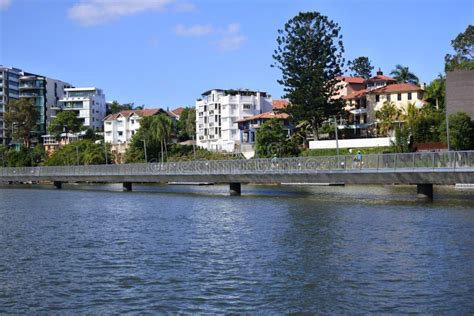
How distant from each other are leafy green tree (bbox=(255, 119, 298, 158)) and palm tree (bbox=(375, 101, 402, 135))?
12849 millimetres

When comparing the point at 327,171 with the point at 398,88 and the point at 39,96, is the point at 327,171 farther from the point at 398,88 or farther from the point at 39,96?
the point at 39,96

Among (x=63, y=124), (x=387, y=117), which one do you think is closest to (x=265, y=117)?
(x=387, y=117)

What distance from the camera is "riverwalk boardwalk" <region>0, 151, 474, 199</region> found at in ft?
140

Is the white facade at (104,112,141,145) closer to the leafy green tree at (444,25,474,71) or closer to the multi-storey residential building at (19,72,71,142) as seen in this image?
the multi-storey residential building at (19,72,71,142)

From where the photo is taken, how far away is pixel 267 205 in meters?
46.7

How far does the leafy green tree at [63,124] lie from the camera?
143250 mm

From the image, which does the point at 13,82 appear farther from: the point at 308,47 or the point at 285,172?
the point at 285,172

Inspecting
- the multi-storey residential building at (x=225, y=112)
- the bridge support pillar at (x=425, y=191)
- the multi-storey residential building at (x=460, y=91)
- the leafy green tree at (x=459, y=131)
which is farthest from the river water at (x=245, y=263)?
the multi-storey residential building at (x=225, y=112)

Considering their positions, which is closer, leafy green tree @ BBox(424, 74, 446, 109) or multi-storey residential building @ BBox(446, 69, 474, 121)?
multi-storey residential building @ BBox(446, 69, 474, 121)

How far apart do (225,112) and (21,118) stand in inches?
1812

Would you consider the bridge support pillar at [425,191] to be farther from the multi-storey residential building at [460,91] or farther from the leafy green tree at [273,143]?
the leafy green tree at [273,143]

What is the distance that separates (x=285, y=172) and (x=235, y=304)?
38.3 meters

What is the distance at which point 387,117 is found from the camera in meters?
90.8

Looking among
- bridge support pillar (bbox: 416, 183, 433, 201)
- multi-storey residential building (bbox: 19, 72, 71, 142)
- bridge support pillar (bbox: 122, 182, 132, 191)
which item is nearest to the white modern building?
multi-storey residential building (bbox: 19, 72, 71, 142)
